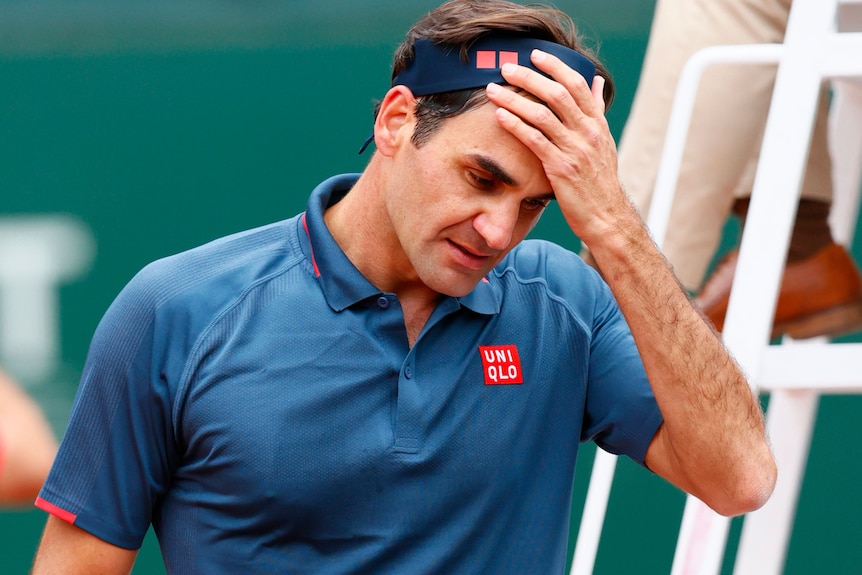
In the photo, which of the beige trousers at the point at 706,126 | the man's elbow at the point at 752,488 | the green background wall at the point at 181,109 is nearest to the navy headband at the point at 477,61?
the man's elbow at the point at 752,488

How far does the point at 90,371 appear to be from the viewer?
5.01ft

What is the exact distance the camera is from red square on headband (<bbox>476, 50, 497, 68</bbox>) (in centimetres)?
151

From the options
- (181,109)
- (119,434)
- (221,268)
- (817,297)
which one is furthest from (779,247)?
(181,109)

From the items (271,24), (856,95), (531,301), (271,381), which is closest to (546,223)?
(271,24)

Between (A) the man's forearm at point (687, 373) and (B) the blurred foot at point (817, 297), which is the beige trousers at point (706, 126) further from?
(A) the man's forearm at point (687, 373)

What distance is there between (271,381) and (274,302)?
0.34 feet

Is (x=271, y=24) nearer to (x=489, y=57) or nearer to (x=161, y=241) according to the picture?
(x=161, y=241)

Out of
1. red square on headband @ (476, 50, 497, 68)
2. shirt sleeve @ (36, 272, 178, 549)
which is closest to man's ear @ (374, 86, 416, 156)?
red square on headband @ (476, 50, 497, 68)

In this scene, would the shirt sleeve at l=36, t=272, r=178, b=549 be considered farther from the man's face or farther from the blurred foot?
the blurred foot

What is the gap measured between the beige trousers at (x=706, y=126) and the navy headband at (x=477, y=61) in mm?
670

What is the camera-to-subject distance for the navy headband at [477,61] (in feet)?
4.95

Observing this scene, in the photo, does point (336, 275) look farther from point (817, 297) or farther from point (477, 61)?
point (817, 297)

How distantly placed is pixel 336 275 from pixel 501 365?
0.83 ft

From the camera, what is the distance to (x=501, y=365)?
1646mm
